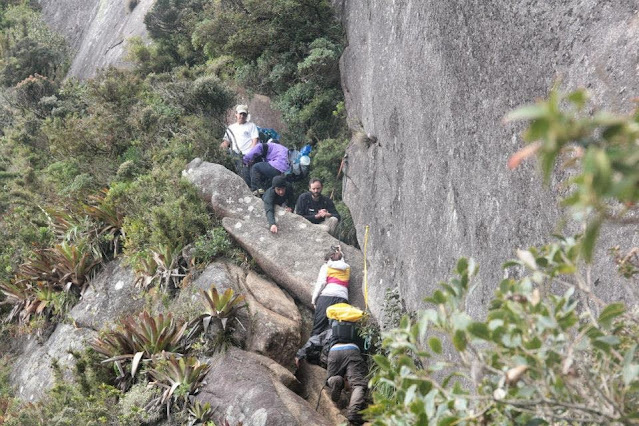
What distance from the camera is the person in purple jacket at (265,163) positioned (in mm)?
12188

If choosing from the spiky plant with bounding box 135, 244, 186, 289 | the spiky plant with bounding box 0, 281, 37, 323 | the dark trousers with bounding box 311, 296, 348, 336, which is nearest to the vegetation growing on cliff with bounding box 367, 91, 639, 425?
the dark trousers with bounding box 311, 296, 348, 336

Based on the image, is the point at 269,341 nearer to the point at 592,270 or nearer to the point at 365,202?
the point at 365,202

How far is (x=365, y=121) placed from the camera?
36.3 feet

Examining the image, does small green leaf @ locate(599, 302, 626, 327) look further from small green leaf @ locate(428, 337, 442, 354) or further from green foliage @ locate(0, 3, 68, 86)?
green foliage @ locate(0, 3, 68, 86)

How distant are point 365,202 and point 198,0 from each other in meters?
10.0

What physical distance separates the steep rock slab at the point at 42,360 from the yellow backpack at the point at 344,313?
13.7ft

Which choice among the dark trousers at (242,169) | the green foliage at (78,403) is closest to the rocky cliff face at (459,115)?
the dark trousers at (242,169)

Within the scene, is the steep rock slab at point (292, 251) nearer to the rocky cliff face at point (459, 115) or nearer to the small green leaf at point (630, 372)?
the rocky cliff face at point (459, 115)

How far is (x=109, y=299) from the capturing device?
456 inches

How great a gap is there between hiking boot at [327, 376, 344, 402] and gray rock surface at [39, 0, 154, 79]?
44.6 feet

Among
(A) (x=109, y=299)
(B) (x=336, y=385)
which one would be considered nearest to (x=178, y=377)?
(B) (x=336, y=385)

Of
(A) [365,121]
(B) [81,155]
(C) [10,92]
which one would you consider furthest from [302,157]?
(C) [10,92]

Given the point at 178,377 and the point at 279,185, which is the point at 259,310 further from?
the point at 279,185

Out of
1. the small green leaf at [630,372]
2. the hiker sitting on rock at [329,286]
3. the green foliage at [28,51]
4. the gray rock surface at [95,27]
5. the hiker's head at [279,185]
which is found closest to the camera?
the small green leaf at [630,372]
